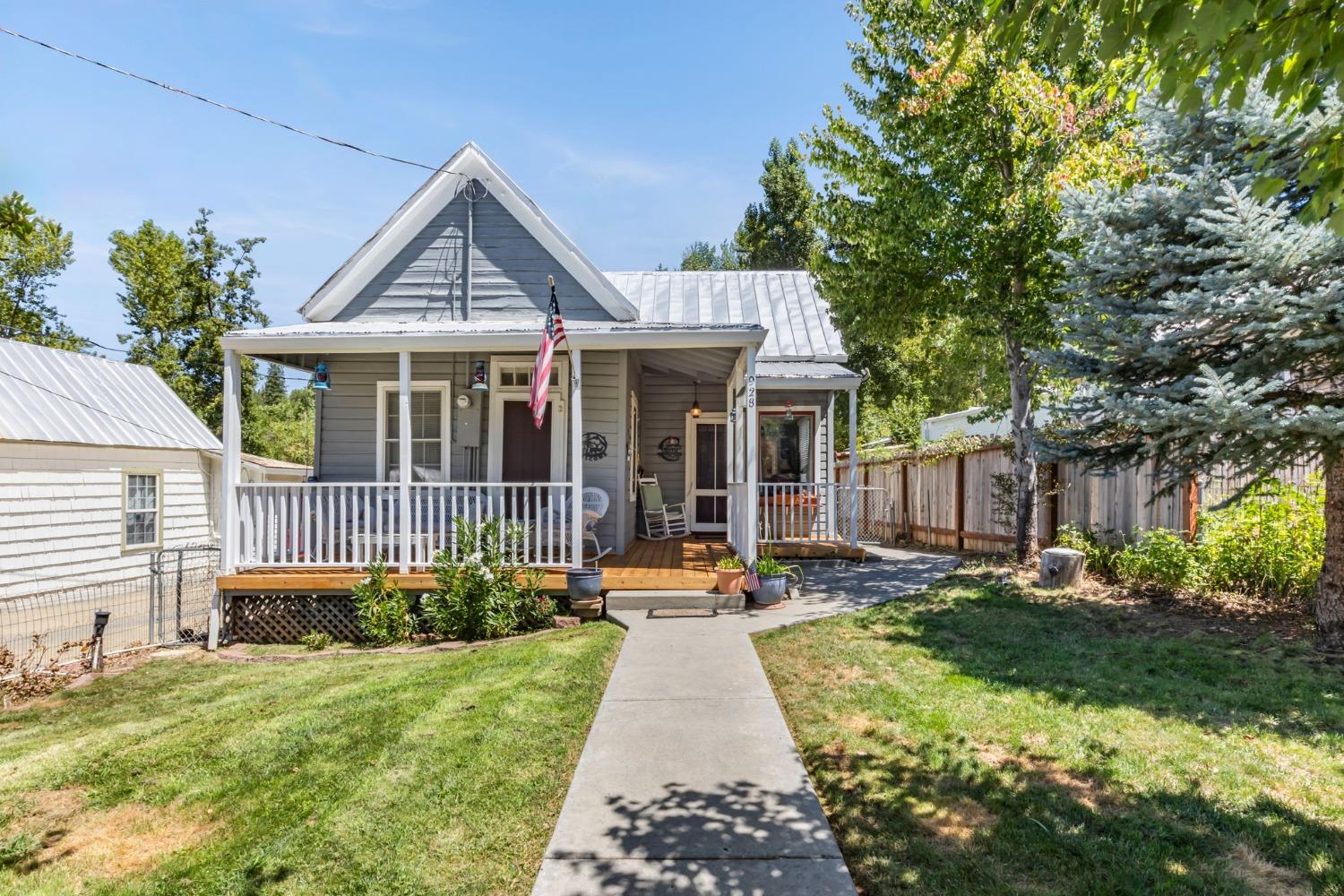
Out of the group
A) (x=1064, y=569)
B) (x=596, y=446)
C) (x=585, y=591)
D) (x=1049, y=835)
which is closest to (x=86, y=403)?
(x=596, y=446)

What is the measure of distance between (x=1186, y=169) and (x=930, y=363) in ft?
65.9

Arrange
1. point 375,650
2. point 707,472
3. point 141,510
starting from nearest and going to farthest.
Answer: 1. point 375,650
2. point 707,472
3. point 141,510

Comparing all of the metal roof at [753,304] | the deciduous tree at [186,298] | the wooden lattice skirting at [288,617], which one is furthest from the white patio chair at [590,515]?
the deciduous tree at [186,298]

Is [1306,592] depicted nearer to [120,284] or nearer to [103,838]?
[103,838]

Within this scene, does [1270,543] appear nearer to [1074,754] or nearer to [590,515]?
[1074,754]

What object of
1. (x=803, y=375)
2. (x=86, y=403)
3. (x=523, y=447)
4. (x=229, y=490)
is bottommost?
(x=229, y=490)

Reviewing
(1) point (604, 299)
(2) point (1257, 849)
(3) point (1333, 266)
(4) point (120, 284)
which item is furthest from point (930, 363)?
(4) point (120, 284)

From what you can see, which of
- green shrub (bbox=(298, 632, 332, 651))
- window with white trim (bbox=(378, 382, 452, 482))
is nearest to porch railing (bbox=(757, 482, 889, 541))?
window with white trim (bbox=(378, 382, 452, 482))

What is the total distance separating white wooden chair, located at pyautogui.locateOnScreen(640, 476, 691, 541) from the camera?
1180 cm

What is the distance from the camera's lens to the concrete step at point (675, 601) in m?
7.58

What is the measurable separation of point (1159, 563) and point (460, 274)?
9.99m

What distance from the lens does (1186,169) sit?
678cm

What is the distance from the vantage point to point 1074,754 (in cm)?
381

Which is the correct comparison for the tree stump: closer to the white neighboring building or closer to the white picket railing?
the white picket railing
